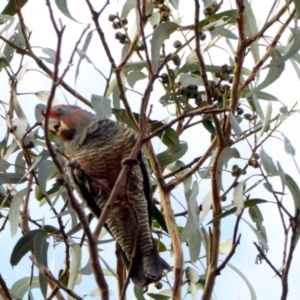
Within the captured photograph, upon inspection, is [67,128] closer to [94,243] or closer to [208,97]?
[208,97]

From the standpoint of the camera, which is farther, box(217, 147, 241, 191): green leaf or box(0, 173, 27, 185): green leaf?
box(0, 173, 27, 185): green leaf

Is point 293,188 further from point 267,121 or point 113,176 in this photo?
point 113,176

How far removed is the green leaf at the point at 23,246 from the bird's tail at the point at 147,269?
1.19 feet

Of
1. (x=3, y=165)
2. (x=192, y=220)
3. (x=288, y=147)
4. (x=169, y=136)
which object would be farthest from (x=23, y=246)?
(x=288, y=147)

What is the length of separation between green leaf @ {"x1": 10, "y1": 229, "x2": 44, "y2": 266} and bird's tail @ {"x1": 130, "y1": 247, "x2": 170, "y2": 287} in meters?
0.36

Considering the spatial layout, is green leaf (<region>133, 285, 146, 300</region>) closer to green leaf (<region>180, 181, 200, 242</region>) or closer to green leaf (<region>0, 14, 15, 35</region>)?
green leaf (<region>180, 181, 200, 242</region>)

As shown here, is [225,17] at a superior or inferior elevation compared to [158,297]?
superior

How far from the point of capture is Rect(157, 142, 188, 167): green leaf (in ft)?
7.77

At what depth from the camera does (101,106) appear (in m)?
2.11

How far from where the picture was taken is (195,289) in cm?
226

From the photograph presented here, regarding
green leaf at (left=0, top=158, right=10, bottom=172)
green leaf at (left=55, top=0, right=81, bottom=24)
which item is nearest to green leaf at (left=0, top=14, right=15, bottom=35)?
green leaf at (left=55, top=0, right=81, bottom=24)

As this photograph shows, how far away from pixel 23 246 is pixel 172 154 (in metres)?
0.60

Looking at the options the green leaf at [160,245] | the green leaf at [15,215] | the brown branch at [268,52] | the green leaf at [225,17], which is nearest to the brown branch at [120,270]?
the green leaf at [160,245]

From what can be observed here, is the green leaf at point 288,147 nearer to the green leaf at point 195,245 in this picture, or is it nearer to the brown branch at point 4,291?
the green leaf at point 195,245
